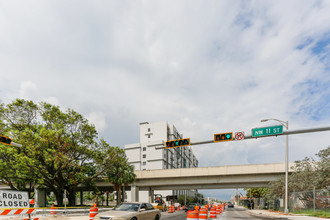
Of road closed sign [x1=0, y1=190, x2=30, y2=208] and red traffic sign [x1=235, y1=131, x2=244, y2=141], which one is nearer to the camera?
road closed sign [x1=0, y1=190, x2=30, y2=208]

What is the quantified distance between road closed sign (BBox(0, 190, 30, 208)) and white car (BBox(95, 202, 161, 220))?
11.0 feet

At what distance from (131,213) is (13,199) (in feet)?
17.4

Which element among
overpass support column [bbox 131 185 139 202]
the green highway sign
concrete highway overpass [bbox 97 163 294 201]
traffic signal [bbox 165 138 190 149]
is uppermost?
the green highway sign

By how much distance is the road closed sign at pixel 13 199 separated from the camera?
1104cm

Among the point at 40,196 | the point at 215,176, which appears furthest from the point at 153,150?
the point at 215,176

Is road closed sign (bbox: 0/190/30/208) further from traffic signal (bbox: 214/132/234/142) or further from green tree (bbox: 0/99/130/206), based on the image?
green tree (bbox: 0/99/130/206)

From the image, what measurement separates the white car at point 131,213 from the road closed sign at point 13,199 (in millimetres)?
3347

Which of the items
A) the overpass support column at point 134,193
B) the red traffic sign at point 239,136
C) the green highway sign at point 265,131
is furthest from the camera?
the overpass support column at point 134,193

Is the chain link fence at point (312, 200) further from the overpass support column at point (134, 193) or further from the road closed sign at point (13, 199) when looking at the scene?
the overpass support column at point (134, 193)

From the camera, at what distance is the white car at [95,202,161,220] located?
12719mm

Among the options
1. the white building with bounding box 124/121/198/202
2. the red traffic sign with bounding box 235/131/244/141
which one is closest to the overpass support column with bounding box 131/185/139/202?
the red traffic sign with bounding box 235/131/244/141

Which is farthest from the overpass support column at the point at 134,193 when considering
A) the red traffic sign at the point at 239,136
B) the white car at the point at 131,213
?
the white car at the point at 131,213

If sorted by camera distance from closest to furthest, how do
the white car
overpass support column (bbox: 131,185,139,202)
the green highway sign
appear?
the white car → the green highway sign → overpass support column (bbox: 131,185,139,202)

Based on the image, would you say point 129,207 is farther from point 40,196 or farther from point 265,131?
point 40,196
